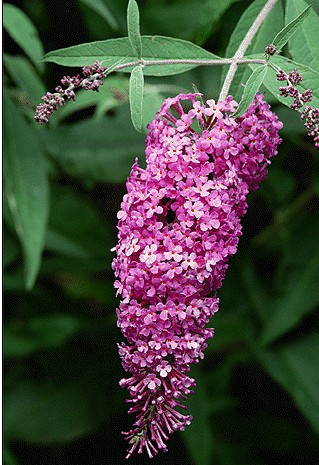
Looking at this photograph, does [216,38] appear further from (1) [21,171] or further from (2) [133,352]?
(2) [133,352]

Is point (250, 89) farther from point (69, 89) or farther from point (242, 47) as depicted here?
point (69, 89)

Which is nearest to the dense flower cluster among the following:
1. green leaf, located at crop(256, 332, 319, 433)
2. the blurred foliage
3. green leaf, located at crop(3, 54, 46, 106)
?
the blurred foliage

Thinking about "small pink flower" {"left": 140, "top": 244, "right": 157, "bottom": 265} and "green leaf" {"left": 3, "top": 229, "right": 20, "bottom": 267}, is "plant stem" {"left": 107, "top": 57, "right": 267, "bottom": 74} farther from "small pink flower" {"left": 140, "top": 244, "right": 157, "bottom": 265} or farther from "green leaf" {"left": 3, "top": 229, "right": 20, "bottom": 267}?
"green leaf" {"left": 3, "top": 229, "right": 20, "bottom": 267}

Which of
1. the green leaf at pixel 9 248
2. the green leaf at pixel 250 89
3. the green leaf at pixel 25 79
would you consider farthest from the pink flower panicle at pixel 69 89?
the green leaf at pixel 9 248

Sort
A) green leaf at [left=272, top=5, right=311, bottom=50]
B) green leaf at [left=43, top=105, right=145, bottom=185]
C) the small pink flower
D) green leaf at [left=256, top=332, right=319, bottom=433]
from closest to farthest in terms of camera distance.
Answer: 1. the small pink flower
2. green leaf at [left=272, top=5, right=311, bottom=50]
3. green leaf at [left=256, top=332, right=319, bottom=433]
4. green leaf at [left=43, top=105, right=145, bottom=185]

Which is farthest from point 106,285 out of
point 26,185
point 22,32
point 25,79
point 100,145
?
point 22,32

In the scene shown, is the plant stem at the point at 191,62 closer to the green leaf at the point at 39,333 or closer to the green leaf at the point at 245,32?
the green leaf at the point at 245,32
